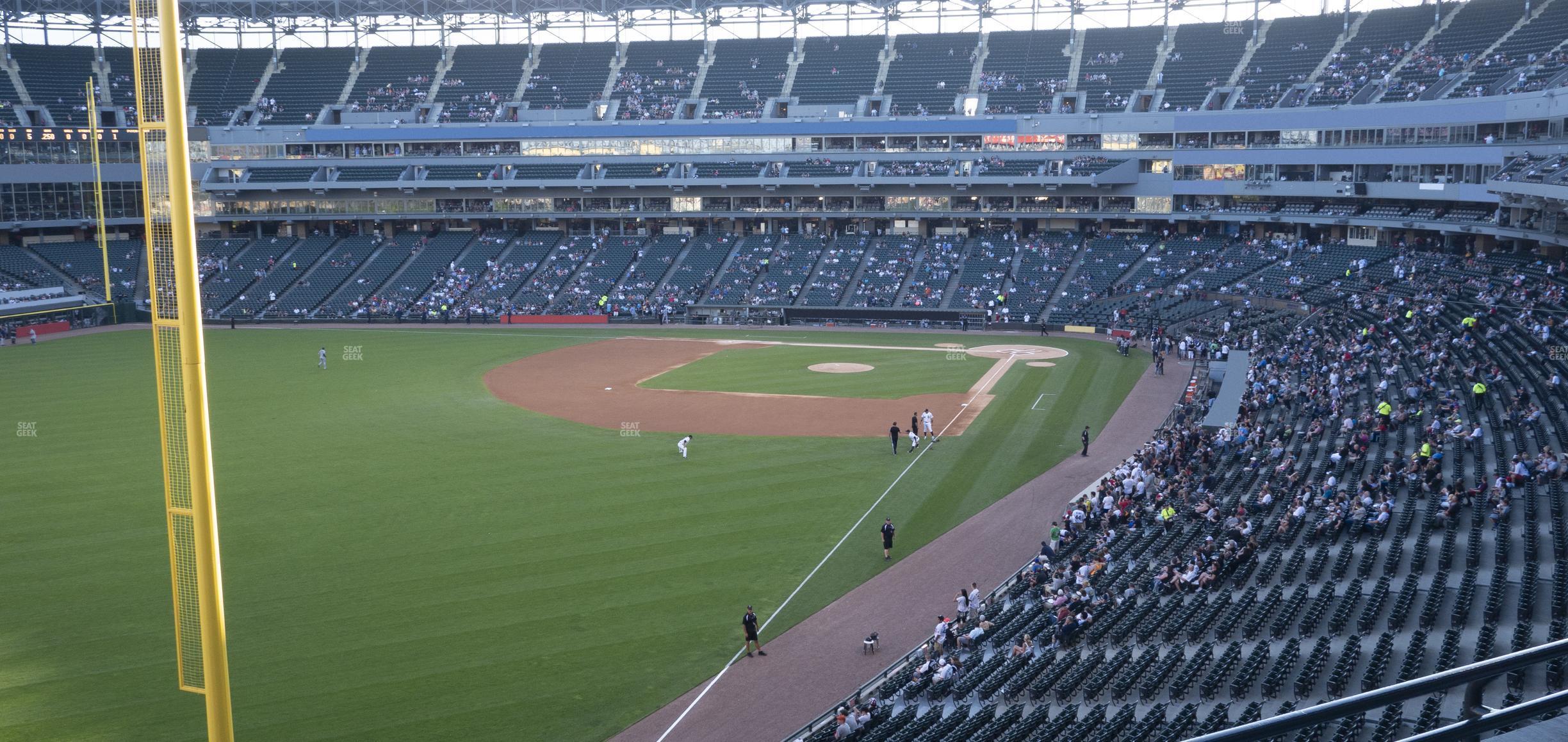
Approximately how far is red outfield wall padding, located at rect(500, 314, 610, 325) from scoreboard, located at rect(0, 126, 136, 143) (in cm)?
3058

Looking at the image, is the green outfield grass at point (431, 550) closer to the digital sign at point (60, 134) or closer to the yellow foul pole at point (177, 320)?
the yellow foul pole at point (177, 320)

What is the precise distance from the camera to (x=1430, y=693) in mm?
3363

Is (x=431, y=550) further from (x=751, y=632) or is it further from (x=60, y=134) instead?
(x=60, y=134)

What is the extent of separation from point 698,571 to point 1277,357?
26824 mm

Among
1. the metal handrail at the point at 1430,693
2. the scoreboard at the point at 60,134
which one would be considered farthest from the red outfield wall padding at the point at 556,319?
the metal handrail at the point at 1430,693

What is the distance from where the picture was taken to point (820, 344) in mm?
61156

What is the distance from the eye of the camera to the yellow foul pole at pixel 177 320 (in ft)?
28.6

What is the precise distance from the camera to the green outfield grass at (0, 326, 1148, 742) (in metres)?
18.7

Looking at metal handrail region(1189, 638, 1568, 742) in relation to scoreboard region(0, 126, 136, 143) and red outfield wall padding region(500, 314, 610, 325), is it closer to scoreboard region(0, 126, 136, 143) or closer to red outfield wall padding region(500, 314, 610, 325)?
red outfield wall padding region(500, 314, 610, 325)

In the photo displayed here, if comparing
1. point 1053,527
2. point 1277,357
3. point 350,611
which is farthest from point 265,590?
point 1277,357

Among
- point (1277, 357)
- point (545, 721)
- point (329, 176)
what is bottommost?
point (545, 721)

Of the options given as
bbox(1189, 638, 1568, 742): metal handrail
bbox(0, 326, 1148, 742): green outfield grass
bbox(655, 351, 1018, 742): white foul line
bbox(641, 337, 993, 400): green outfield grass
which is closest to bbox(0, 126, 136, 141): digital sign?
bbox(0, 326, 1148, 742): green outfield grass

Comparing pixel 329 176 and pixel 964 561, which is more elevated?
pixel 329 176

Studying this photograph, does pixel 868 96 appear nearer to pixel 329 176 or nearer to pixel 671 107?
pixel 671 107
